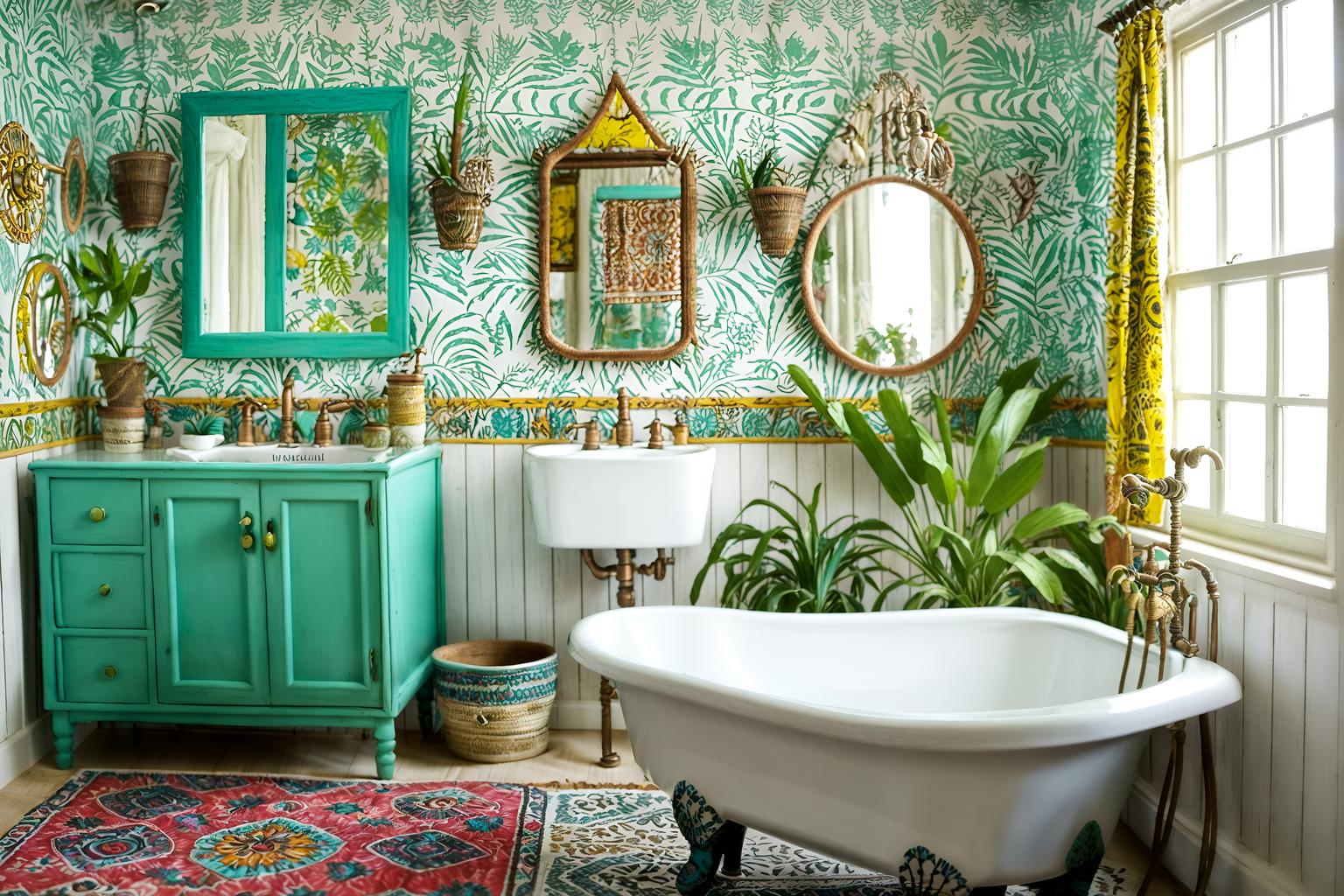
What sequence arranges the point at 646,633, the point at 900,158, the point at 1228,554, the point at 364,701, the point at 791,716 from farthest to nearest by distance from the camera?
the point at 900,158 → the point at 364,701 → the point at 646,633 → the point at 1228,554 → the point at 791,716

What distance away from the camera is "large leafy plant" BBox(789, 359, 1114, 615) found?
293cm

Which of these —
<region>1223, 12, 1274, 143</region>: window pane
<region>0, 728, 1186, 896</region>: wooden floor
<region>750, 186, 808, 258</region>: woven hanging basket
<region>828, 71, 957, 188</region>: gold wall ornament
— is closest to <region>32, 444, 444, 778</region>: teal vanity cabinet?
<region>0, 728, 1186, 896</region>: wooden floor

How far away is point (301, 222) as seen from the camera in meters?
3.54

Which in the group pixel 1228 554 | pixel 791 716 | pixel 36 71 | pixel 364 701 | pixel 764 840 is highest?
pixel 36 71

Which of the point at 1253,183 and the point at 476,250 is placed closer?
the point at 1253,183

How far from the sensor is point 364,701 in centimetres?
312

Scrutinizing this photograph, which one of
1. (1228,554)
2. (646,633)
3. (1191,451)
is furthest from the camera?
(646,633)

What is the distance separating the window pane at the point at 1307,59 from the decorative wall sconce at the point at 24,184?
11.2ft

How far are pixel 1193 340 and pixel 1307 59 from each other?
735mm

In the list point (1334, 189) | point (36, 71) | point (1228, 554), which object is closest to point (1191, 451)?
point (1228, 554)

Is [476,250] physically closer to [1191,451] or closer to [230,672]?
[230,672]

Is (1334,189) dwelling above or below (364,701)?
above

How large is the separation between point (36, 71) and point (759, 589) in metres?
2.74

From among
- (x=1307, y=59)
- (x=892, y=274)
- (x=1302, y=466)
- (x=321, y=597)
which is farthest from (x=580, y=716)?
(x=1307, y=59)
